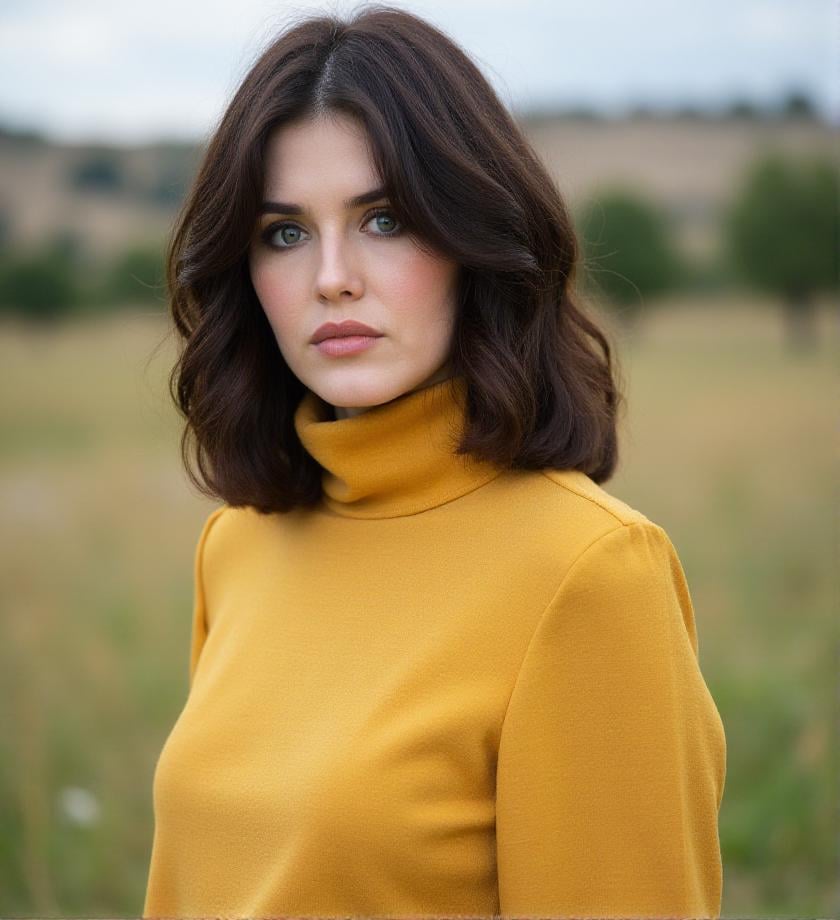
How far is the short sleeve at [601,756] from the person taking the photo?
148 centimetres

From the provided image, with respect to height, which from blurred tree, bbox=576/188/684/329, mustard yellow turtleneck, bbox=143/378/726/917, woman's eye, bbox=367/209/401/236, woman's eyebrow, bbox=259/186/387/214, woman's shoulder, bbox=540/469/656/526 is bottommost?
blurred tree, bbox=576/188/684/329

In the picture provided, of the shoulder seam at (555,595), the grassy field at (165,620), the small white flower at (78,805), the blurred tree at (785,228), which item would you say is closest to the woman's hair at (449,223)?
the shoulder seam at (555,595)

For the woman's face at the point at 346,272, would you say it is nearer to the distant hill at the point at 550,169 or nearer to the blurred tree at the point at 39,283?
the distant hill at the point at 550,169

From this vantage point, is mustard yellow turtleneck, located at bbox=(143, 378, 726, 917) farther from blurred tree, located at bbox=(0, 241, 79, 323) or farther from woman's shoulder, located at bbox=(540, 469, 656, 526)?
blurred tree, located at bbox=(0, 241, 79, 323)

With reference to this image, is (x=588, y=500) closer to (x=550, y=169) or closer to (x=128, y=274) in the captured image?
(x=550, y=169)

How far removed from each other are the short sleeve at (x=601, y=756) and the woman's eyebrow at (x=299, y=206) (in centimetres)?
68

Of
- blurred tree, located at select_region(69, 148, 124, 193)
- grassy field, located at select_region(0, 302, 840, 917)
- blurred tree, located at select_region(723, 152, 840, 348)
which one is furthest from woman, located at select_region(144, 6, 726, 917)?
blurred tree, located at select_region(723, 152, 840, 348)

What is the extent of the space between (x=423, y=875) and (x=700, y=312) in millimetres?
24034

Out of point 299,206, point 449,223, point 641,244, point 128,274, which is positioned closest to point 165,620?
point 299,206

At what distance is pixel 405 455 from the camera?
1805 millimetres

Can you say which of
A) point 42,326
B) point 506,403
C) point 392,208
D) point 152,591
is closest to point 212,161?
point 392,208

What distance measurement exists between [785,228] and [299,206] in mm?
31770

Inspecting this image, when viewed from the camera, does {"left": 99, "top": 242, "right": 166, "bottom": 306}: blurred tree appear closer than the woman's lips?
No

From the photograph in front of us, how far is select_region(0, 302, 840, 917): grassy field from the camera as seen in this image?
12.1 ft
